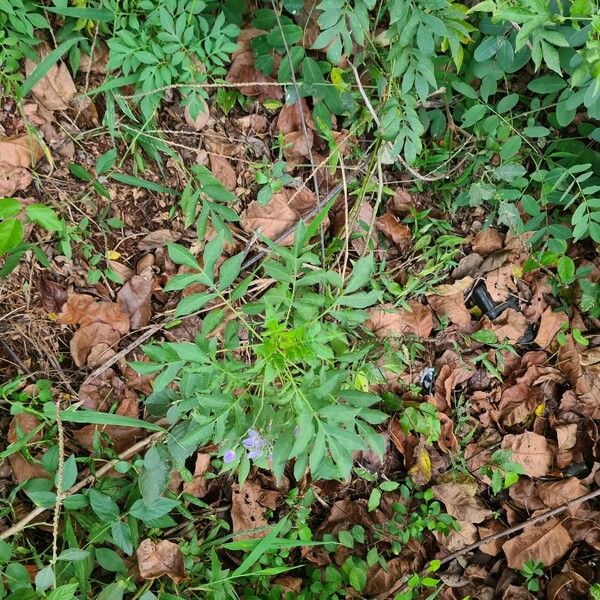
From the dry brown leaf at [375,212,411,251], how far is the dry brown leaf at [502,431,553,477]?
2.96ft

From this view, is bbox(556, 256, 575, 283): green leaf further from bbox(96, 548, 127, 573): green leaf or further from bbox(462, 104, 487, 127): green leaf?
bbox(96, 548, 127, 573): green leaf

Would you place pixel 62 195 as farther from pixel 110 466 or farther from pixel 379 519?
pixel 379 519

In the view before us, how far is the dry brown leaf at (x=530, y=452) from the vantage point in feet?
7.98

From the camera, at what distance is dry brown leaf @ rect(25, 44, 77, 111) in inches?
82.1

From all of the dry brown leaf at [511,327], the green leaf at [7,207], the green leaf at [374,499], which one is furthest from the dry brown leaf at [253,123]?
the green leaf at [374,499]

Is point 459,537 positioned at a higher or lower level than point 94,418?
lower

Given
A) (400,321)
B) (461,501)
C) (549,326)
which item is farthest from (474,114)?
(461,501)

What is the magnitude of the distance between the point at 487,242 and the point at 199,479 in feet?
4.83

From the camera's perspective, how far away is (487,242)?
8.30ft

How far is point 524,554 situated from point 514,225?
4.13 ft

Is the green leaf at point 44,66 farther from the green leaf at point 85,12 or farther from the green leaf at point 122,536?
the green leaf at point 122,536

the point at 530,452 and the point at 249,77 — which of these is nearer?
the point at 249,77

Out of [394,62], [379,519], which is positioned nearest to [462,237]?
[394,62]

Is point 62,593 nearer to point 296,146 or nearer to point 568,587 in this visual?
point 296,146
